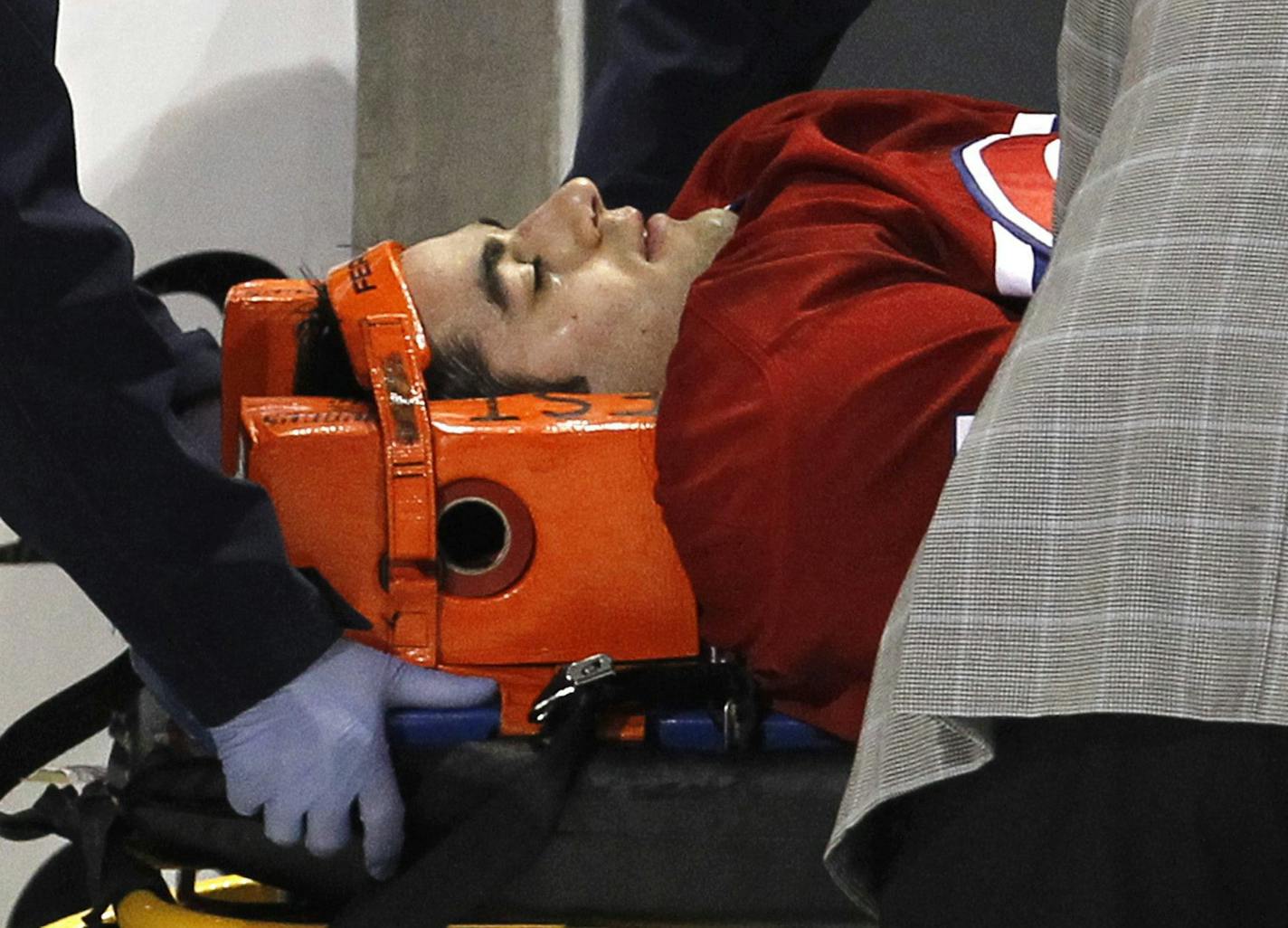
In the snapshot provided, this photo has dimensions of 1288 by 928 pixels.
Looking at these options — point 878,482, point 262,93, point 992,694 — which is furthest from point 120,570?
point 262,93

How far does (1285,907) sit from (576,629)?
602mm

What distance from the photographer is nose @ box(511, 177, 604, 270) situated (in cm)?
135

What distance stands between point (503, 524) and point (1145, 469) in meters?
0.62

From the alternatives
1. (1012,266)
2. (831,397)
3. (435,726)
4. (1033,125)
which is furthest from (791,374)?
(1033,125)

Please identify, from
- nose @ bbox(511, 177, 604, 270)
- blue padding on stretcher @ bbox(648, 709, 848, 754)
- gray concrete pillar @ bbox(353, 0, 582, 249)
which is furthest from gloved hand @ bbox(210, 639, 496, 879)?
gray concrete pillar @ bbox(353, 0, 582, 249)

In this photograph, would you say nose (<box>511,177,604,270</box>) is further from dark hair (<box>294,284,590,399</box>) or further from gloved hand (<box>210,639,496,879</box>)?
gloved hand (<box>210,639,496,879</box>)

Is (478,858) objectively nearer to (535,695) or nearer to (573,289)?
(535,695)

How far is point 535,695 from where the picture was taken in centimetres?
110

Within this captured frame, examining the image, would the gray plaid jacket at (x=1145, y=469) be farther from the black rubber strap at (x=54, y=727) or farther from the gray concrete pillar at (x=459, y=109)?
the gray concrete pillar at (x=459, y=109)

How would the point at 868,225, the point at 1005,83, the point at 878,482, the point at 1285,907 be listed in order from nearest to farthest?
the point at 1285,907
the point at 878,482
the point at 868,225
the point at 1005,83

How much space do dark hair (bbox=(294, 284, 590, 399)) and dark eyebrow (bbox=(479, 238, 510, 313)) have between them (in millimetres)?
37

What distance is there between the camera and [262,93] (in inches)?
76.1

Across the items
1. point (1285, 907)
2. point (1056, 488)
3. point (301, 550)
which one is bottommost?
point (301, 550)

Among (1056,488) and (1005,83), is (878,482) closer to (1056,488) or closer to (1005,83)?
(1056,488)
